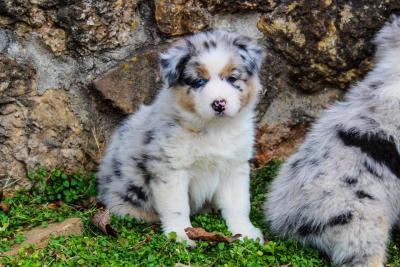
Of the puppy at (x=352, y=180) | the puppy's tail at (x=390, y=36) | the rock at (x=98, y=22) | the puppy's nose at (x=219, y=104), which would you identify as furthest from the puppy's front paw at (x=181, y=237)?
the puppy's tail at (x=390, y=36)

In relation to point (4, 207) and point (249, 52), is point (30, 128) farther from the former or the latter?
point (249, 52)

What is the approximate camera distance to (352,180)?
500 centimetres

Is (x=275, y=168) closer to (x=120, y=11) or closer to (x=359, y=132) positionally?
(x=359, y=132)

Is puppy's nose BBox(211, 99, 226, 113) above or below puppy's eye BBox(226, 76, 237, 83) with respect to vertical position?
below

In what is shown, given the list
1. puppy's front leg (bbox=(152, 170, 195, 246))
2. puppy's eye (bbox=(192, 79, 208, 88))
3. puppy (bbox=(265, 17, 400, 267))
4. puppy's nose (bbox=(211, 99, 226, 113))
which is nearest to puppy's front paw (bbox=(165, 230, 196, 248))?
puppy's front leg (bbox=(152, 170, 195, 246))

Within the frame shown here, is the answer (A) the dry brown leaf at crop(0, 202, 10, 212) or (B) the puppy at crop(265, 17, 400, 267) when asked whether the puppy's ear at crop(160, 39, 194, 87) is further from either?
(A) the dry brown leaf at crop(0, 202, 10, 212)

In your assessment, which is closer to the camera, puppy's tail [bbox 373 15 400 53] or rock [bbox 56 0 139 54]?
puppy's tail [bbox 373 15 400 53]

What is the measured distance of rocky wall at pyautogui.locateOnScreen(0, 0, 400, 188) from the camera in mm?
5828

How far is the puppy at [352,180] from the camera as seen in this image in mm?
4883

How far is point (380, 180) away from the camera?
502 cm

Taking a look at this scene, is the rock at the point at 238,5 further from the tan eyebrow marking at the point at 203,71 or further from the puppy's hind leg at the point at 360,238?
the puppy's hind leg at the point at 360,238

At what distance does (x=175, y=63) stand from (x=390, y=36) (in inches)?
Answer: 62.3

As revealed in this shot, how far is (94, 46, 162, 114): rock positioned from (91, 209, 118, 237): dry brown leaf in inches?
40.5

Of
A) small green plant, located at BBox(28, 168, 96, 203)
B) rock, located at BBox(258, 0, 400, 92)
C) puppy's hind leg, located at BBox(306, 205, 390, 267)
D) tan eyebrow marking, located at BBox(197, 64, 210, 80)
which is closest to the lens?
puppy's hind leg, located at BBox(306, 205, 390, 267)
